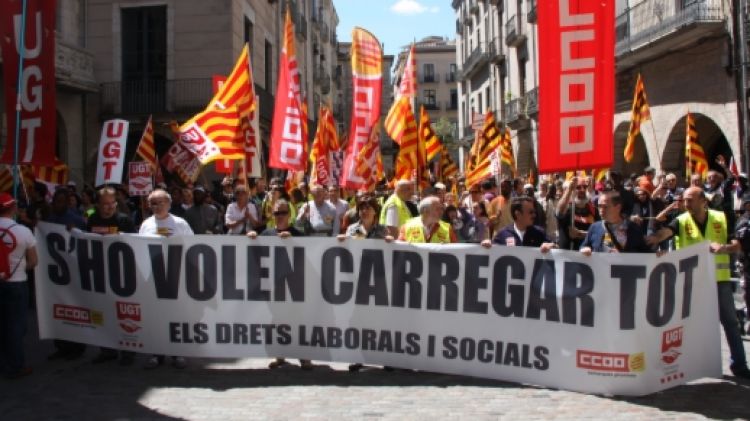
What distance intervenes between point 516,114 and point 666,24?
→ 14689 millimetres

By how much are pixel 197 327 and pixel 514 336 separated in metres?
2.76

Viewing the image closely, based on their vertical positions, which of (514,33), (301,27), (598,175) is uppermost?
(301,27)

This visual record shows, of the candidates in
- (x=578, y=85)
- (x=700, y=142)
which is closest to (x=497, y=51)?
(x=700, y=142)

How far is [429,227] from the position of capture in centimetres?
647

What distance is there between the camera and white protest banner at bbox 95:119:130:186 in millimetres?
12156

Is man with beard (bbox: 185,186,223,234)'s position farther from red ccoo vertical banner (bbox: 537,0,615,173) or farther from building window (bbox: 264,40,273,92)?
building window (bbox: 264,40,273,92)

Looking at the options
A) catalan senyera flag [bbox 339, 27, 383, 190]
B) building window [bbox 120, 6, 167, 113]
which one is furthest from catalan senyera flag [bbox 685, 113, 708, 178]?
building window [bbox 120, 6, 167, 113]

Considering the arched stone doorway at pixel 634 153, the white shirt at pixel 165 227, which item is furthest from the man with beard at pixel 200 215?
the arched stone doorway at pixel 634 153

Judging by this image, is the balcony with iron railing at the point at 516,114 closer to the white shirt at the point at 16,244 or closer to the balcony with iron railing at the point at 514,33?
the balcony with iron railing at the point at 514,33

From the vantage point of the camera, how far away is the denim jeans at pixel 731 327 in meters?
6.05

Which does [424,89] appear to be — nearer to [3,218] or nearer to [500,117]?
[500,117]

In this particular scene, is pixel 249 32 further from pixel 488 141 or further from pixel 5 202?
pixel 5 202

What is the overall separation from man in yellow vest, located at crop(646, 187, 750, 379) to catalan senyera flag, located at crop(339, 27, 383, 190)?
5.05m

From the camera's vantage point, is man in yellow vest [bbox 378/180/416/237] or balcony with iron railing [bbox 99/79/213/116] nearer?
man in yellow vest [bbox 378/180/416/237]
